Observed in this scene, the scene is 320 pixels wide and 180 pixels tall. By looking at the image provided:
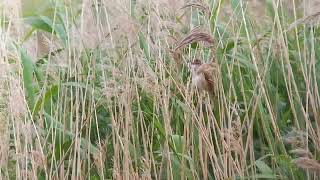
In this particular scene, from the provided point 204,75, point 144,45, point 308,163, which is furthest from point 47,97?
point 308,163

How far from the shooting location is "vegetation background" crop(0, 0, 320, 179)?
7.48ft

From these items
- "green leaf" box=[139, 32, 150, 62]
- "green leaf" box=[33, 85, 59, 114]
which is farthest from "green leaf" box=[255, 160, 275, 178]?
"green leaf" box=[33, 85, 59, 114]

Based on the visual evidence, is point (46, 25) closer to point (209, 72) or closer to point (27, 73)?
point (27, 73)

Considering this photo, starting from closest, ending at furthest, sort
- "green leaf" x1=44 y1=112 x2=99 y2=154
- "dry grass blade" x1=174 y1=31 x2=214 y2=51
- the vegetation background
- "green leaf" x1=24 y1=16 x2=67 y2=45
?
"dry grass blade" x1=174 y1=31 x2=214 y2=51, the vegetation background, "green leaf" x1=44 y1=112 x2=99 y2=154, "green leaf" x1=24 y1=16 x2=67 y2=45

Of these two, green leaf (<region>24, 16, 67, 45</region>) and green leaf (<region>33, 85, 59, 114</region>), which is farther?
green leaf (<region>24, 16, 67, 45</region>)

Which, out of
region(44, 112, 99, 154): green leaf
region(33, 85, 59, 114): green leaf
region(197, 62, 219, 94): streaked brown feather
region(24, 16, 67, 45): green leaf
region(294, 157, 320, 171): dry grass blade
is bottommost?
region(294, 157, 320, 171): dry grass blade

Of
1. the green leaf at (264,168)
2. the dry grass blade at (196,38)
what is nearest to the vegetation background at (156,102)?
the green leaf at (264,168)

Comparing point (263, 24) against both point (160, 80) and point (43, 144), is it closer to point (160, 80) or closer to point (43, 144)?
point (160, 80)

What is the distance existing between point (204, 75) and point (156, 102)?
1.46 feet

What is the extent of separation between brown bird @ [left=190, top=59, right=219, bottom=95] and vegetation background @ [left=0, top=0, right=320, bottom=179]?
0.05m

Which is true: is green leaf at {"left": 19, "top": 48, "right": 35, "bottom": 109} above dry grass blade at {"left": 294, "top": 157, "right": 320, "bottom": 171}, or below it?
above

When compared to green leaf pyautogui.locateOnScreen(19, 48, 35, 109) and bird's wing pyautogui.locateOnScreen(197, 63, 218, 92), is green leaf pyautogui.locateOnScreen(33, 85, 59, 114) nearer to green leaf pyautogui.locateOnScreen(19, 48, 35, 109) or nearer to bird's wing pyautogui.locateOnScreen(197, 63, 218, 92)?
green leaf pyautogui.locateOnScreen(19, 48, 35, 109)

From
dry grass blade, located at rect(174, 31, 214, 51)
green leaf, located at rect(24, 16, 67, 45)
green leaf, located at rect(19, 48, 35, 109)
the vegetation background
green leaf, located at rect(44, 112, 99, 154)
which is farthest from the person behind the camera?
green leaf, located at rect(24, 16, 67, 45)

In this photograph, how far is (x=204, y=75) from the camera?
206cm
